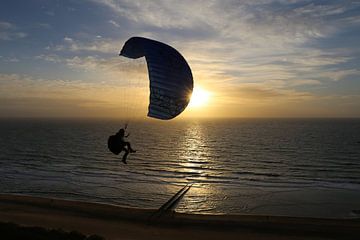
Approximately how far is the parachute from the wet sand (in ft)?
33.1

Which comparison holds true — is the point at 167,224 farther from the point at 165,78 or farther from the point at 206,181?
the point at 206,181

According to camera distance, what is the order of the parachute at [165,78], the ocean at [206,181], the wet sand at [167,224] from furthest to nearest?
the ocean at [206,181]
the wet sand at [167,224]
the parachute at [165,78]

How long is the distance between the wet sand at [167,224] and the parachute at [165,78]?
1009 centimetres

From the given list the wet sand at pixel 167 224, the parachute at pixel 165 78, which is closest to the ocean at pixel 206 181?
the wet sand at pixel 167 224

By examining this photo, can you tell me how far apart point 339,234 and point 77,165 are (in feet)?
112

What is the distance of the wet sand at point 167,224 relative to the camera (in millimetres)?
19609

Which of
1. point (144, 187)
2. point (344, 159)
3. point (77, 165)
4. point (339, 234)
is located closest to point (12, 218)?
point (144, 187)

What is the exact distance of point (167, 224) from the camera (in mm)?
21250

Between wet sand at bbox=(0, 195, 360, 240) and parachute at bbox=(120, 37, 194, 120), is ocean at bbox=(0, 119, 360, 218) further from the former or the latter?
parachute at bbox=(120, 37, 194, 120)

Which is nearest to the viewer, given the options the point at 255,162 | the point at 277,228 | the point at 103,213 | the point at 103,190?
the point at 277,228

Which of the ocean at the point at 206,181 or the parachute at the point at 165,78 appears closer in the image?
the parachute at the point at 165,78

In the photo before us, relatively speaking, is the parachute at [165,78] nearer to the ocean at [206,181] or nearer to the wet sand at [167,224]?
the wet sand at [167,224]

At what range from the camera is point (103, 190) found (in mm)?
30844

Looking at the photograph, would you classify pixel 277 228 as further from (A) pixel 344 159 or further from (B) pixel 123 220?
(A) pixel 344 159
